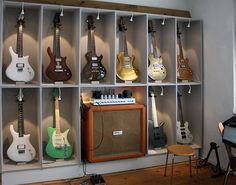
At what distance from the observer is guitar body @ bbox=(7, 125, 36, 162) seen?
9.20ft

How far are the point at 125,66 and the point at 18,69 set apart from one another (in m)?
1.21

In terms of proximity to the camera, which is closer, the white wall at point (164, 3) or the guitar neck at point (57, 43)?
the guitar neck at point (57, 43)

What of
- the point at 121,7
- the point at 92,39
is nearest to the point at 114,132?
the point at 92,39

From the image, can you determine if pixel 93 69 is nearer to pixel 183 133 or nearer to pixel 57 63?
pixel 57 63

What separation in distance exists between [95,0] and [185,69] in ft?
4.72

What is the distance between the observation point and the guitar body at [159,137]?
3.41 meters

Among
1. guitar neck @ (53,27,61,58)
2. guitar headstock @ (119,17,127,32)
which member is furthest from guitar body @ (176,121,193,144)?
guitar neck @ (53,27,61,58)

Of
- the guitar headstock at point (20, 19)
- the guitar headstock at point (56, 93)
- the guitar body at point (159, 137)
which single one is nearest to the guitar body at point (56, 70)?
the guitar headstock at point (56, 93)

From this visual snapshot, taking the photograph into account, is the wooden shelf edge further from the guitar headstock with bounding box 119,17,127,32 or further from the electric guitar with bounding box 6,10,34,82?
the electric guitar with bounding box 6,10,34,82

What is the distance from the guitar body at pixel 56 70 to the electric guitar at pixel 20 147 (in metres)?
0.37

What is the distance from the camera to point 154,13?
3.48 metres

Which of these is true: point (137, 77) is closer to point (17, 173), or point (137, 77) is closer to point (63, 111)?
point (63, 111)

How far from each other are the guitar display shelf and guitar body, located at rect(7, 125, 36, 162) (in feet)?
0.24

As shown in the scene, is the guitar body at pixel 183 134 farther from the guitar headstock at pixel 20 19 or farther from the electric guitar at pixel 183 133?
the guitar headstock at pixel 20 19
